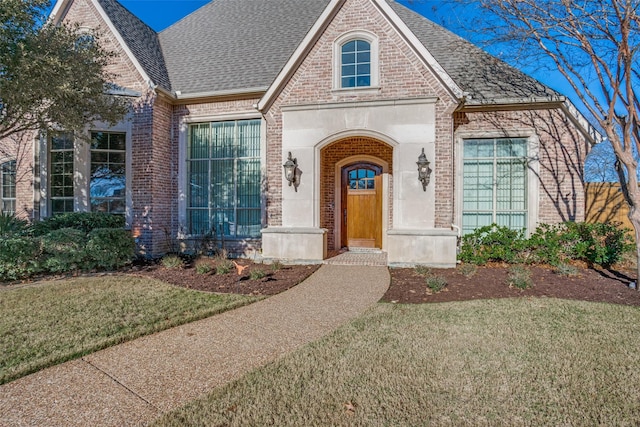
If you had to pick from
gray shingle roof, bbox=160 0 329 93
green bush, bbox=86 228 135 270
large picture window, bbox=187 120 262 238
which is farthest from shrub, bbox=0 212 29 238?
gray shingle roof, bbox=160 0 329 93

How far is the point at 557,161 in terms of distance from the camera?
8961 mm

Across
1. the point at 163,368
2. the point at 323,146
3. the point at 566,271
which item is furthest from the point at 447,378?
the point at 323,146

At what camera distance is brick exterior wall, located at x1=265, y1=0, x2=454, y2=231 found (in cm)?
809

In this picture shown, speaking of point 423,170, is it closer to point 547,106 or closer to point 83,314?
point 547,106

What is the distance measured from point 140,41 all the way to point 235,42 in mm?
3076

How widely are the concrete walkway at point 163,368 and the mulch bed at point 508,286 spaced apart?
4.39ft

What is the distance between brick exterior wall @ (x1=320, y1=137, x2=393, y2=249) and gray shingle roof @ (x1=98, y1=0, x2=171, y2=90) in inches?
218

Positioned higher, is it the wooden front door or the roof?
the roof

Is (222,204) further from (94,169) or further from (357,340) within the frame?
(357,340)

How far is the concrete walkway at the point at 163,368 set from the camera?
2533mm

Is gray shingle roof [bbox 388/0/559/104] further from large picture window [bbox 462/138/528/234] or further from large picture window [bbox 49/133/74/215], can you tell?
large picture window [bbox 49/133/74/215]

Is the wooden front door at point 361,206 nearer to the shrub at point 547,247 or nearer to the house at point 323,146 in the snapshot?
the house at point 323,146

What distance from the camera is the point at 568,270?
712 cm

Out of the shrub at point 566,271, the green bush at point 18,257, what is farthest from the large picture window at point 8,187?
the shrub at point 566,271
